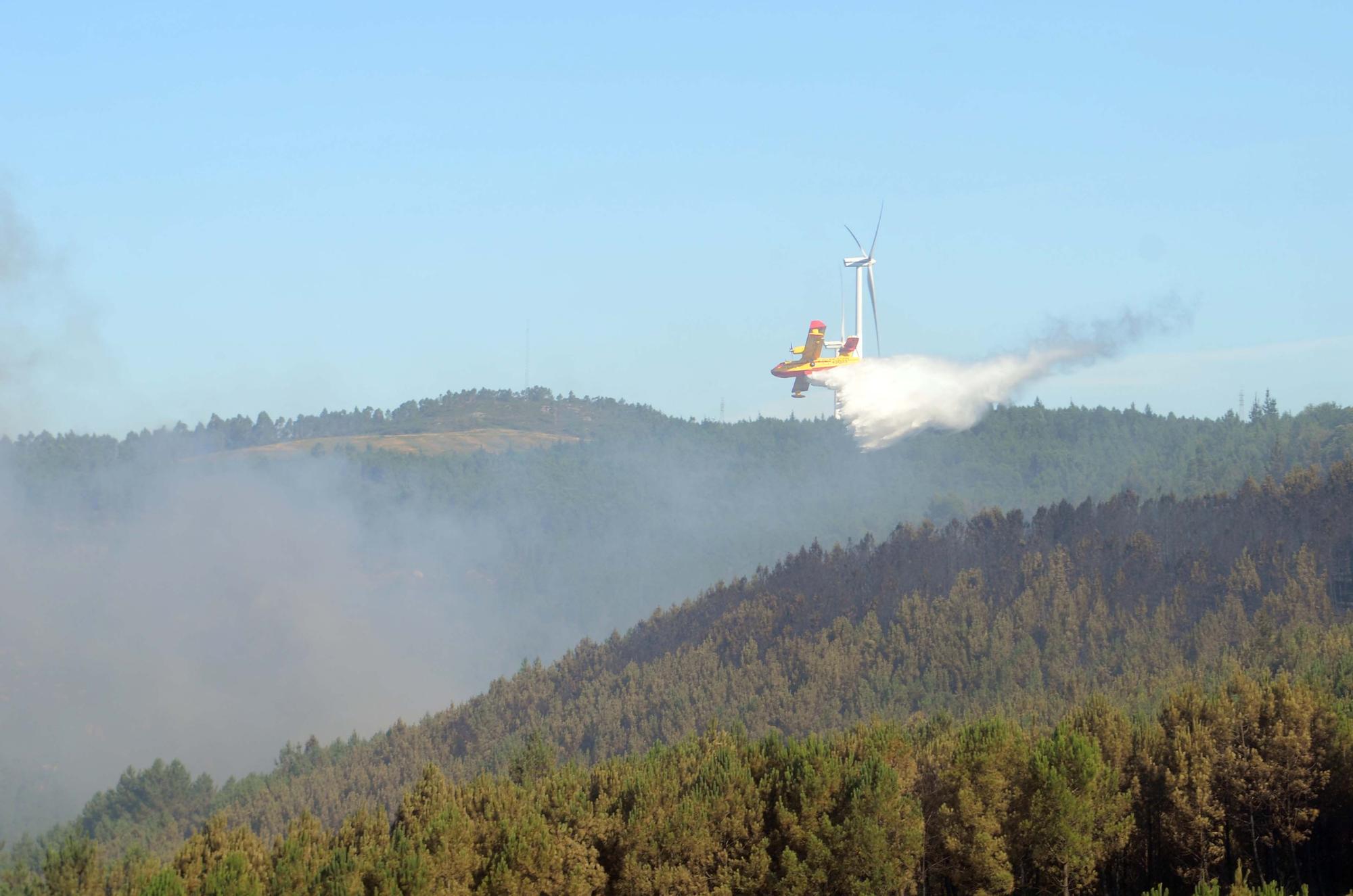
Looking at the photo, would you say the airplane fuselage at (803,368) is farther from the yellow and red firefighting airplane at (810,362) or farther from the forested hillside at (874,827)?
the forested hillside at (874,827)

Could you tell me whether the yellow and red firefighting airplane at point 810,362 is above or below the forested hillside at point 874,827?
above

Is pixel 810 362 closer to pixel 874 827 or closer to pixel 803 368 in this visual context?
pixel 803 368

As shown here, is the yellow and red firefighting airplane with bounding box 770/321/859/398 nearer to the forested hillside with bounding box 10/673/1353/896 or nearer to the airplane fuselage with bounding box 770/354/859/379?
the airplane fuselage with bounding box 770/354/859/379

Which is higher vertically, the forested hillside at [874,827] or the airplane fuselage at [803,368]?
the airplane fuselage at [803,368]

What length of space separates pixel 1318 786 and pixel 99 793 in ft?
501

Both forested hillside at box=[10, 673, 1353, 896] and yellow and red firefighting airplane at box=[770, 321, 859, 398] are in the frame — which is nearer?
forested hillside at box=[10, 673, 1353, 896]

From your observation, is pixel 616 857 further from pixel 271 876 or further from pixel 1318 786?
pixel 1318 786

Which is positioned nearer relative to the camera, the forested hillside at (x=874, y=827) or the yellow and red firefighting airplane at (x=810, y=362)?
the forested hillside at (x=874, y=827)

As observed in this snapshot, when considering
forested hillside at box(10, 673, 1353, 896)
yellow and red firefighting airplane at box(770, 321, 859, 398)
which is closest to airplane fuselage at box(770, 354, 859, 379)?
yellow and red firefighting airplane at box(770, 321, 859, 398)

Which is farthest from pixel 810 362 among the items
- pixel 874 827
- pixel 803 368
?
pixel 874 827

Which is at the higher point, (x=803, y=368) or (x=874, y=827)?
(x=803, y=368)

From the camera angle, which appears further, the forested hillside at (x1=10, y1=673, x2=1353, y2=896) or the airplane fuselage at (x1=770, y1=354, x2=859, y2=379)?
the airplane fuselage at (x1=770, y1=354, x2=859, y2=379)

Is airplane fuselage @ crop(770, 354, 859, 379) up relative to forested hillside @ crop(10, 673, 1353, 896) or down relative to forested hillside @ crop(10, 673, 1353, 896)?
up

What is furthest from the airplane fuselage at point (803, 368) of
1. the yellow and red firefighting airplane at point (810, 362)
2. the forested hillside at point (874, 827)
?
the forested hillside at point (874, 827)
